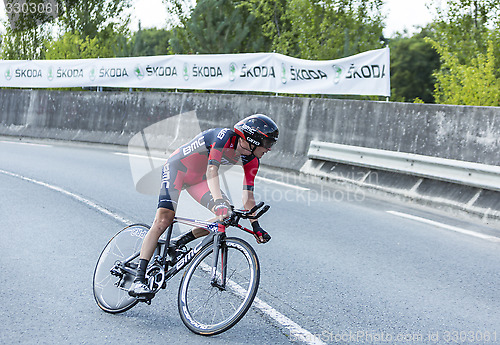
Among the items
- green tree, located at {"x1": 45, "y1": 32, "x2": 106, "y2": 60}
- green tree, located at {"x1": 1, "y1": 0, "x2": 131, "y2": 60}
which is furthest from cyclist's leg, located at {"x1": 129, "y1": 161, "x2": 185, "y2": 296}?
green tree, located at {"x1": 1, "y1": 0, "x2": 131, "y2": 60}

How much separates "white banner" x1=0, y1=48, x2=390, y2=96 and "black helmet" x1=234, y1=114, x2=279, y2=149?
803 cm

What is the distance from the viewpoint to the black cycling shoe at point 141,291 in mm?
4707

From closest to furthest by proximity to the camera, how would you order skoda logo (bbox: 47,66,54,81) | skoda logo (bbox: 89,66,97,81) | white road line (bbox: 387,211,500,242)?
white road line (bbox: 387,211,500,242)
skoda logo (bbox: 89,66,97,81)
skoda logo (bbox: 47,66,54,81)

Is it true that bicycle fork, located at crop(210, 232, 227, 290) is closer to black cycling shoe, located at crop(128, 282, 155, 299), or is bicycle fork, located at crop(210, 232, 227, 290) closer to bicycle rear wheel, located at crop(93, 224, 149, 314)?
black cycling shoe, located at crop(128, 282, 155, 299)

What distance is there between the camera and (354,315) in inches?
196

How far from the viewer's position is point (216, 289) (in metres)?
4.59

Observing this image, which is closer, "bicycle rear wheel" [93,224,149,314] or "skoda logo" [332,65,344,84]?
"bicycle rear wheel" [93,224,149,314]

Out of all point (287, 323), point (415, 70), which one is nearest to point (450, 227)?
point (287, 323)

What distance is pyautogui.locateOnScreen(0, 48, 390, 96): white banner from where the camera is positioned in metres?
12.5

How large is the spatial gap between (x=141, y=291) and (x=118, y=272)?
0.42 m

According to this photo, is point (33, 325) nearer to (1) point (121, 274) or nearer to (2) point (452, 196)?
(1) point (121, 274)

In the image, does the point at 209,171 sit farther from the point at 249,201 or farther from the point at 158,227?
the point at 158,227

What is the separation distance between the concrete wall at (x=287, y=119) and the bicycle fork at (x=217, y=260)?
595cm

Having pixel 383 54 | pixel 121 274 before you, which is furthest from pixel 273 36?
pixel 121 274
